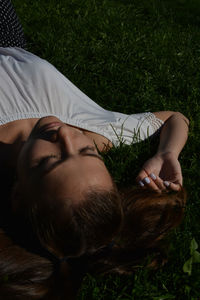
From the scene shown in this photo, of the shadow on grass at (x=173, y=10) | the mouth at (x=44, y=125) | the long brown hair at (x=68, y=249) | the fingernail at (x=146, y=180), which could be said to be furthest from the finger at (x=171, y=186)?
the shadow on grass at (x=173, y=10)

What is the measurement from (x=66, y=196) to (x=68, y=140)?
393 mm

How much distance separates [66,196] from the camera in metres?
2.10

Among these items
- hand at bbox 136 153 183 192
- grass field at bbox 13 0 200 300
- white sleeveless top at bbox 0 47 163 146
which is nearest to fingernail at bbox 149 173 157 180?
hand at bbox 136 153 183 192

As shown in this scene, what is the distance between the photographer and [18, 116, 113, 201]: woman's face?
2131mm

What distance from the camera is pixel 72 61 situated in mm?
4184

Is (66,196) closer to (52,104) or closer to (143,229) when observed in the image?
(143,229)

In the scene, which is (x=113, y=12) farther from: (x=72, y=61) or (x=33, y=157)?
(x=33, y=157)

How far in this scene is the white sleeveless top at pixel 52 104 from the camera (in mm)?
2826

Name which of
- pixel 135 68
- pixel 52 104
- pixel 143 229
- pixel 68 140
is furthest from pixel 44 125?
pixel 135 68

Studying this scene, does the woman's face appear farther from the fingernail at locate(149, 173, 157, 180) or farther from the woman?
the fingernail at locate(149, 173, 157, 180)

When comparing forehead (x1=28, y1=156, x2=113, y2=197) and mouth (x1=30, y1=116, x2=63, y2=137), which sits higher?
mouth (x1=30, y1=116, x2=63, y2=137)

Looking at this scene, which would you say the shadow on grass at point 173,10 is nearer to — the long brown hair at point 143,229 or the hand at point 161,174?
the hand at point 161,174

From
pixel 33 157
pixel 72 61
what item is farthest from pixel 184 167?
pixel 72 61

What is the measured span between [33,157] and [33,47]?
2451mm
